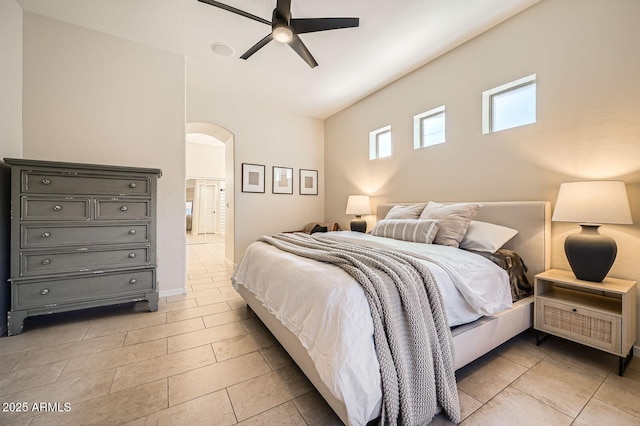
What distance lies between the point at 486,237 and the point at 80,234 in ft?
12.0

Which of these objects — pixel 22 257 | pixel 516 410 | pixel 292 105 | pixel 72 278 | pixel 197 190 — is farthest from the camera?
pixel 197 190

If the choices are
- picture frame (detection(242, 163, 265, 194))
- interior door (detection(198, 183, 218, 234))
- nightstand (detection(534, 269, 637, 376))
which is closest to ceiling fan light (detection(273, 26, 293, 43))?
picture frame (detection(242, 163, 265, 194))

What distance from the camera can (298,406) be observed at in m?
1.36

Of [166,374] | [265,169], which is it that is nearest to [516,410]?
[166,374]

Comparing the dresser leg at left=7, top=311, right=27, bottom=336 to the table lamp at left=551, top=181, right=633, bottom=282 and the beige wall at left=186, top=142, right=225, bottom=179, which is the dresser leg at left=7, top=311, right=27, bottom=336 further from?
the beige wall at left=186, top=142, right=225, bottom=179

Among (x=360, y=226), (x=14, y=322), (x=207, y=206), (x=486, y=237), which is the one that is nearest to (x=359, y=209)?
(x=360, y=226)

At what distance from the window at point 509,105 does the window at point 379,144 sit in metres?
1.52

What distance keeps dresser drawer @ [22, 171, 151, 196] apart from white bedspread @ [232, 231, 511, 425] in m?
1.39

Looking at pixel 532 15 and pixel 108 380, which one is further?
pixel 532 15

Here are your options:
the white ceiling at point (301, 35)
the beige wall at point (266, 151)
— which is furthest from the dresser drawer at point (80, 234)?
the white ceiling at point (301, 35)

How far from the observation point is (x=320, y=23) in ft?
7.03

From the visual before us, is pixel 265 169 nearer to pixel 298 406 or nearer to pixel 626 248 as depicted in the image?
pixel 298 406

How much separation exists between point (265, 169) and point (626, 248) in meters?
4.44

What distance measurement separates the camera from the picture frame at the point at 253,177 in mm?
4445
